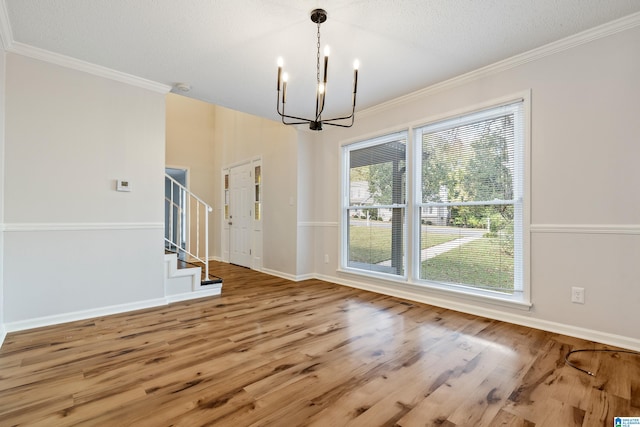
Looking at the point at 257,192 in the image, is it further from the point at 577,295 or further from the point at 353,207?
the point at 577,295

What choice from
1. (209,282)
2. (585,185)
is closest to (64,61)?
(209,282)

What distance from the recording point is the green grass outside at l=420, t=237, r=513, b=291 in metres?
2.93

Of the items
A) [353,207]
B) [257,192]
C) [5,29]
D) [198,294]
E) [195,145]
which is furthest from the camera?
[195,145]

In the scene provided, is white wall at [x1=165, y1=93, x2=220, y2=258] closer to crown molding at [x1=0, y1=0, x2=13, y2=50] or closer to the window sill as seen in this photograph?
crown molding at [x1=0, y1=0, x2=13, y2=50]

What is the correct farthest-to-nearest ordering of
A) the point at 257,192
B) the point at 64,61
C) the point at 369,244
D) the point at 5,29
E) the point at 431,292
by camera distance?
the point at 257,192 < the point at 369,244 < the point at 431,292 < the point at 64,61 < the point at 5,29

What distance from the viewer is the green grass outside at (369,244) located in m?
4.00

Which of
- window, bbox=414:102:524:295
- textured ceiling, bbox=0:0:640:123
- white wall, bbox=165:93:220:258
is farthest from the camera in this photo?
white wall, bbox=165:93:220:258

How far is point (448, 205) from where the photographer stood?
130 inches

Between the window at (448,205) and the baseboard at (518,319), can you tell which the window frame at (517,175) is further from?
the baseboard at (518,319)

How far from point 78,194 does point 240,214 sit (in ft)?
10.7

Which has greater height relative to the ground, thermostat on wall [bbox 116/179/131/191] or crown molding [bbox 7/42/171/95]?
crown molding [bbox 7/42/171/95]

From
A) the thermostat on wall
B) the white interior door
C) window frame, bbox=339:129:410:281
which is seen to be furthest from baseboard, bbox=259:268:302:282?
the thermostat on wall

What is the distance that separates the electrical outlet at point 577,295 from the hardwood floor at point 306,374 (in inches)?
12.1

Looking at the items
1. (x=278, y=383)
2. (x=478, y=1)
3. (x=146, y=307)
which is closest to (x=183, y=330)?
(x=146, y=307)
